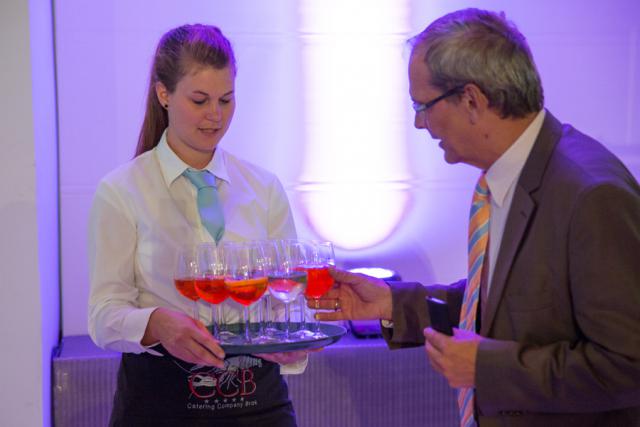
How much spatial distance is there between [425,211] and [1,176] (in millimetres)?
2099

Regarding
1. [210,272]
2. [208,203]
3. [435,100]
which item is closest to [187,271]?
[210,272]

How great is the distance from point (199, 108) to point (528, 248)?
100 centimetres

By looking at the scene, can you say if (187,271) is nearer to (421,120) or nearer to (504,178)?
(421,120)

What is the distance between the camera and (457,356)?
1.85 m

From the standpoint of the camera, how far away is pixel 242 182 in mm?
2463

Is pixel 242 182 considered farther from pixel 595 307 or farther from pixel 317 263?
pixel 595 307

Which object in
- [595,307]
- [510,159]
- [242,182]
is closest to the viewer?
[595,307]

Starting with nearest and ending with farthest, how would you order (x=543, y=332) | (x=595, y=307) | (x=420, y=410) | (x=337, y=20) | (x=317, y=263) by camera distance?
(x=595, y=307), (x=543, y=332), (x=317, y=263), (x=420, y=410), (x=337, y=20)

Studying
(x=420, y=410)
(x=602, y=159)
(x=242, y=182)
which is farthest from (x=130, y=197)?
(x=420, y=410)

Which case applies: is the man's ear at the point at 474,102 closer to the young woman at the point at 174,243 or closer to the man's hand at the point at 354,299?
the man's hand at the point at 354,299

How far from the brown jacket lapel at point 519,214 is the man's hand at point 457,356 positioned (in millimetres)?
65

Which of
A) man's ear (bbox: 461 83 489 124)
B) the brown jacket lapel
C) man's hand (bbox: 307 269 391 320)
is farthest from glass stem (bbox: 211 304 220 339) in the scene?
man's ear (bbox: 461 83 489 124)

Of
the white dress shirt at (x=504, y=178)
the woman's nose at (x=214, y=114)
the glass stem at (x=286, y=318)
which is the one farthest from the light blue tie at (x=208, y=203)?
the white dress shirt at (x=504, y=178)

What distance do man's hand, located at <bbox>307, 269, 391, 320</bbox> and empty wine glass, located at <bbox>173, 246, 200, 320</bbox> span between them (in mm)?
403
